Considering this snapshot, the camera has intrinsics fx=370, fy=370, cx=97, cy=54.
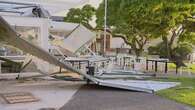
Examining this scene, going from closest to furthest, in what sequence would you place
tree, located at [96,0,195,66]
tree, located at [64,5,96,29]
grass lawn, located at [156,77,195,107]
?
grass lawn, located at [156,77,195,107]
tree, located at [96,0,195,66]
tree, located at [64,5,96,29]

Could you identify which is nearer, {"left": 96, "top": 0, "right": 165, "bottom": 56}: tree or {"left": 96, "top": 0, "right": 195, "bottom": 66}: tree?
{"left": 96, "top": 0, "right": 195, "bottom": 66}: tree

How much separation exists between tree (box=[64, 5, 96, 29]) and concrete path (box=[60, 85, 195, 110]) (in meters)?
15.5

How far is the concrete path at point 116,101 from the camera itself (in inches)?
336

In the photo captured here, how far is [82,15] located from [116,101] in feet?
57.3

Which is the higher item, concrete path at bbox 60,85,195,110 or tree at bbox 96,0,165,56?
tree at bbox 96,0,165,56

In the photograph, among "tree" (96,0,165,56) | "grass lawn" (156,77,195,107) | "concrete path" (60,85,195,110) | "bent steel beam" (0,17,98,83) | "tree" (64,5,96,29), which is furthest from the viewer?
"tree" (64,5,96,29)

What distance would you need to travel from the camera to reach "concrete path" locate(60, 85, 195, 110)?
8.55m

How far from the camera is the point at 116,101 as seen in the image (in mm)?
9289

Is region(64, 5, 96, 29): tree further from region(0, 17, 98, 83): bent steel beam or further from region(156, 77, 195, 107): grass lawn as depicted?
region(0, 17, 98, 83): bent steel beam

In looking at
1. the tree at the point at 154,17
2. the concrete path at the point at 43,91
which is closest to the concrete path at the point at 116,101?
the concrete path at the point at 43,91

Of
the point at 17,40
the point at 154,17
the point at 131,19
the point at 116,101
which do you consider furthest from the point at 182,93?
the point at 131,19

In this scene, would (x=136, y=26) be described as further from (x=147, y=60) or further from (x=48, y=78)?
(x=48, y=78)

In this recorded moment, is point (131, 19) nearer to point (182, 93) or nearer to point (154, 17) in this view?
point (154, 17)

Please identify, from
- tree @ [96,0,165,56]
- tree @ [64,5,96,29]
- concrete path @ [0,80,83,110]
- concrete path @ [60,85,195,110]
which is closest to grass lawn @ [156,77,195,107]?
concrete path @ [60,85,195,110]
